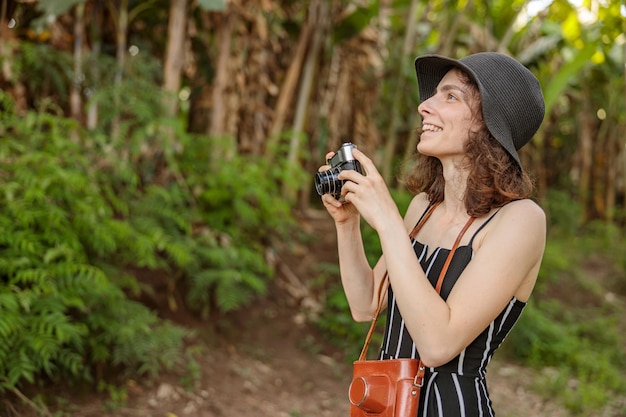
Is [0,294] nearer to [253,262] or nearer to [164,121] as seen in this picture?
[164,121]

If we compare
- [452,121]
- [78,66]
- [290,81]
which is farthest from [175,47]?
[452,121]

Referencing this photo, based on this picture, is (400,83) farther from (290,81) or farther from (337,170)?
(337,170)

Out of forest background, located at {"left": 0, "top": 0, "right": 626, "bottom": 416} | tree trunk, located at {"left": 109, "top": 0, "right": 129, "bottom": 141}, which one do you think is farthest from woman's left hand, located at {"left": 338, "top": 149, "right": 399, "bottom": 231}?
tree trunk, located at {"left": 109, "top": 0, "right": 129, "bottom": 141}

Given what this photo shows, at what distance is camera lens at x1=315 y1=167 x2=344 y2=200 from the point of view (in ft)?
5.32

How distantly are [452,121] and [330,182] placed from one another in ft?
1.10

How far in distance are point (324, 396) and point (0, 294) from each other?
7.38ft

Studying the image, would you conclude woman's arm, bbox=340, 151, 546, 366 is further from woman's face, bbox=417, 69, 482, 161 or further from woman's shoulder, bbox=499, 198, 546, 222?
woman's face, bbox=417, 69, 482, 161

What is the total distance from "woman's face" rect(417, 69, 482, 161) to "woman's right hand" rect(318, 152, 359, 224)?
248 millimetres

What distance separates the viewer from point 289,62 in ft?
21.6

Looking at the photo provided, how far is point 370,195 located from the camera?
1.51 meters

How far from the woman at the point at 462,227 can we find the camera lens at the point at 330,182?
0.05 meters

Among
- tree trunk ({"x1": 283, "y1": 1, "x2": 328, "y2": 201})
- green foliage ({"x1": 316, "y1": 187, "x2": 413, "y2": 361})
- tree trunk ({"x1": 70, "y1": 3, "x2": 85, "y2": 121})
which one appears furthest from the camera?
tree trunk ({"x1": 283, "y1": 1, "x2": 328, "y2": 201})

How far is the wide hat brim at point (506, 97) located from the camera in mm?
1546

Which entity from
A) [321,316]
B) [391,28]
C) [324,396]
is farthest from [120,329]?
[391,28]
